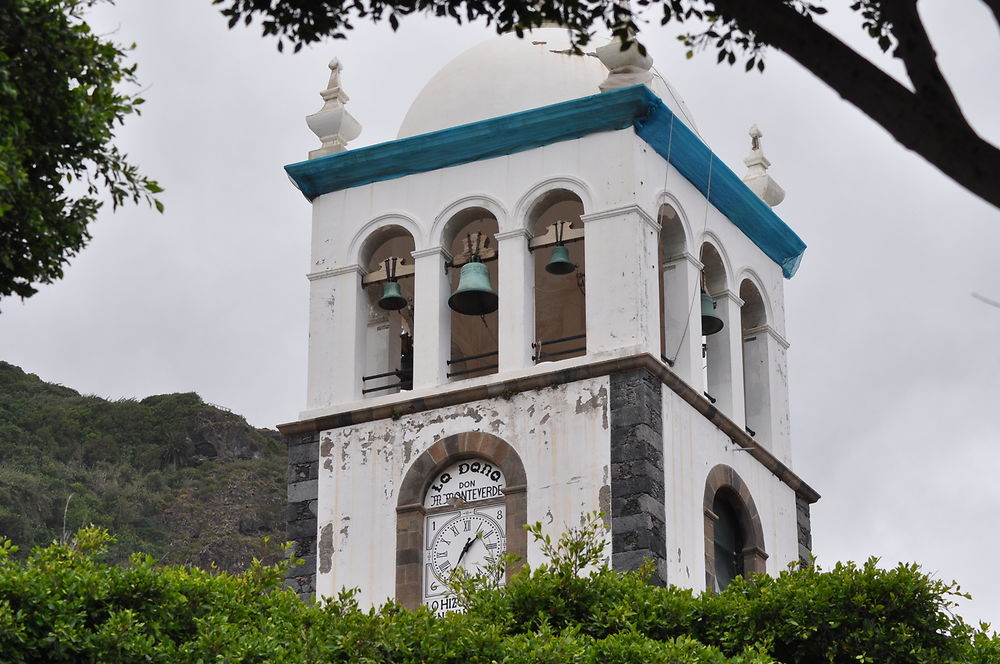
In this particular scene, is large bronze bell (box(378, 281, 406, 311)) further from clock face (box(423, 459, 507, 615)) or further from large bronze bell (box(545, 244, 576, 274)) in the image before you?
clock face (box(423, 459, 507, 615))

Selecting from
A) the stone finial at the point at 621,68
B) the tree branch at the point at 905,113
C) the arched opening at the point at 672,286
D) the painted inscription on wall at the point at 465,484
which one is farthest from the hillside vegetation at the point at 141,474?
the tree branch at the point at 905,113

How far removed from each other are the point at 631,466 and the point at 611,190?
326cm

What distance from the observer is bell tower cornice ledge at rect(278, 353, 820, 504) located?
74.3 ft

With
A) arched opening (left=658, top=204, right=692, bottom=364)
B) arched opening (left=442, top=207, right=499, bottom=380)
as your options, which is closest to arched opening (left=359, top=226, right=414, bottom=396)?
arched opening (left=442, top=207, right=499, bottom=380)

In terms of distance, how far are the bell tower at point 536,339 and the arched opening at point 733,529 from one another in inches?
1.1

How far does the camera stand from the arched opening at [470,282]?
24.5 meters

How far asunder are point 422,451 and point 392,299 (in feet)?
6.93

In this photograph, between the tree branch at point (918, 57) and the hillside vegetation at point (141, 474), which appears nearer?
the tree branch at point (918, 57)

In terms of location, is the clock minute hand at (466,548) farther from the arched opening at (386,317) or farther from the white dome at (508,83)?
the white dome at (508,83)

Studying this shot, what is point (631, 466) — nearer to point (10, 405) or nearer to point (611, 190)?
point (611, 190)

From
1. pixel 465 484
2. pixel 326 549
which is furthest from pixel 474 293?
pixel 326 549

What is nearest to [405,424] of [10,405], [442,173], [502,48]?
[442,173]

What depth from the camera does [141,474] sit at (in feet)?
207

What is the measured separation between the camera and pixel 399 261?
82.4 feet
